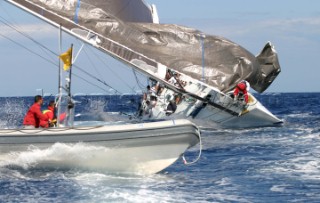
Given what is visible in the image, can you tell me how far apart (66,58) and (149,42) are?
16.4 feet

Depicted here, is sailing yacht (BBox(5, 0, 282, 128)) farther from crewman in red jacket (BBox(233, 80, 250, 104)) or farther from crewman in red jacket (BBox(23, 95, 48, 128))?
crewman in red jacket (BBox(23, 95, 48, 128))

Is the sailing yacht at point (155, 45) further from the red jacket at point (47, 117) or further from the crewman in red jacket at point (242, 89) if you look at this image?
the red jacket at point (47, 117)

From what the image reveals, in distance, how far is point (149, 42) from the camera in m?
20.0

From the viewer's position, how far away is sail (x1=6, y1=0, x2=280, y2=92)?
61.3ft

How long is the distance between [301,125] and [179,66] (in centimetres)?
1188

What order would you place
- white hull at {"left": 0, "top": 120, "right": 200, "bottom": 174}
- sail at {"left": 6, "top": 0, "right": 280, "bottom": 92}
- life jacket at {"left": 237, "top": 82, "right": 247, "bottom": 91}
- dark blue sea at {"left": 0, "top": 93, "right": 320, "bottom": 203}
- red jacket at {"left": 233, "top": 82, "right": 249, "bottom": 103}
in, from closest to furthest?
dark blue sea at {"left": 0, "top": 93, "right": 320, "bottom": 203} → white hull at {"left": 0, "top": 120, "right": 200, "bottom": 174} → sail at {"left": 6, "top": 0, "right": 280, "bottom": 92} → life jacket at {"left": 237, "top": 82, "right": 247, "bottom": 91} → red jacket at {"left": 233, "top": 82, "right": 249, "bottom": 103}

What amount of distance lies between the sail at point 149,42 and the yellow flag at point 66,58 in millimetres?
2906

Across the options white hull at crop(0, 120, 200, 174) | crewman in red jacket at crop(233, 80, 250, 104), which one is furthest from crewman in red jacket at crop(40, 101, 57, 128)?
crewman in red jacket at crop(233, 80, 250, 104)

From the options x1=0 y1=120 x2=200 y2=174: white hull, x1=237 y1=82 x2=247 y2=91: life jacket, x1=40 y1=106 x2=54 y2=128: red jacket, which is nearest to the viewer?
x1=0 y1=120 x2=200 y2=174: white hull

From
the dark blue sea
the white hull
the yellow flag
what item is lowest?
the dark blue sea

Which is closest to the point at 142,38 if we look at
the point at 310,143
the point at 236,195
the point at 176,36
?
the point at 176,36

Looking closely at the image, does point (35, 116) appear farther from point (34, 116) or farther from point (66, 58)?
point (66, 58)

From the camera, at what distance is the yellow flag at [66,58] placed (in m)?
15.3

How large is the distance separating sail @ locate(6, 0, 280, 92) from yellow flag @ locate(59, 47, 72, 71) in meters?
2.91
